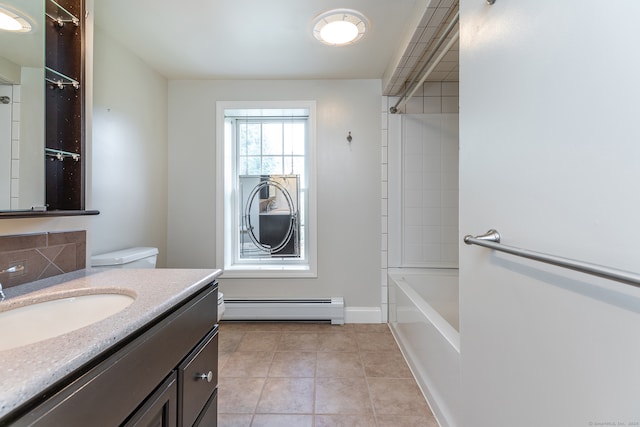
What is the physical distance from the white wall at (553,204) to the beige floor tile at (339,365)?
0.92 metres

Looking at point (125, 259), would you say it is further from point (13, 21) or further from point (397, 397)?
point (397, 397)

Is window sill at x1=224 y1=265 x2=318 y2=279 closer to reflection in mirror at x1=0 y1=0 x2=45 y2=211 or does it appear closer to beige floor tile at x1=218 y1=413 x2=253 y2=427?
beige floor tile at x1=218 y1=413 x2=253 y2=427

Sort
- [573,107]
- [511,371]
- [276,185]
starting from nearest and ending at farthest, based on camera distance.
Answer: [573,107] → [511,371] → [276,185]

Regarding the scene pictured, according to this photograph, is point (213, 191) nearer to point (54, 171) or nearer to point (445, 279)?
point (54, 171)

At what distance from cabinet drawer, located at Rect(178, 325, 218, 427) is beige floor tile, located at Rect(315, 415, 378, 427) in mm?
631

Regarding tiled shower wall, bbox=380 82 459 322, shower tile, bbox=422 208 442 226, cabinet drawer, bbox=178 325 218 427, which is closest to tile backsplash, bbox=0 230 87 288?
cabinet drawer, bbox=178 325 218 427

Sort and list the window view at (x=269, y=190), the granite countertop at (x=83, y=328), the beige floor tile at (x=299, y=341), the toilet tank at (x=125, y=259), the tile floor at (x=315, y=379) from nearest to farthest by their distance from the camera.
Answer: the granite countertop at (x=83, y=328)
the tile floor at (x=315, y=379)
the toilet tank at (x=125, y=259)
the beige floor tile at (x=299, y=341)
the window view at (x=269, y=190)

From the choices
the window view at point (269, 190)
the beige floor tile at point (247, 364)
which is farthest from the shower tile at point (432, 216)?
the beige floor tile at point (247, 364)

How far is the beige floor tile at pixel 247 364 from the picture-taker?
5.65 ft

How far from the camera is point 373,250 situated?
2443mm

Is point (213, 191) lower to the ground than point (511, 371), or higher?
higher

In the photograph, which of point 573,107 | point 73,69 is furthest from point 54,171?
point 573,107

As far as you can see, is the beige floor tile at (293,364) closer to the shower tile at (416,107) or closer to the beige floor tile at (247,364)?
the beige floor tile at (247,364)

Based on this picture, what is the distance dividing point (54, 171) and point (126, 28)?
50.4 inches
